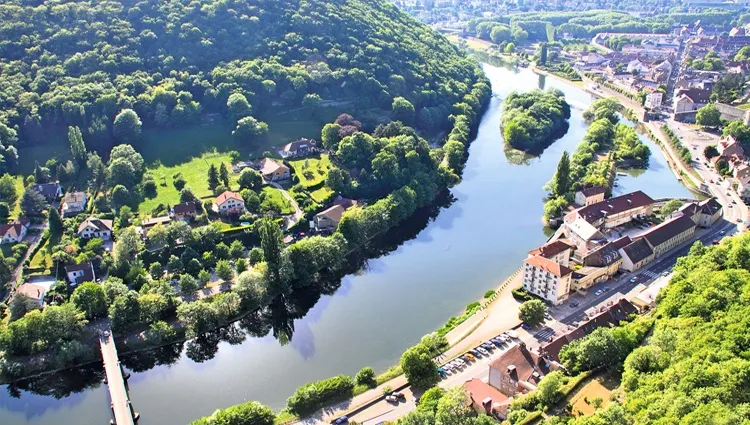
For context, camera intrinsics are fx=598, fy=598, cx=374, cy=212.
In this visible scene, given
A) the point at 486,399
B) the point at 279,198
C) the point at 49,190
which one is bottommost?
the point at 486,399

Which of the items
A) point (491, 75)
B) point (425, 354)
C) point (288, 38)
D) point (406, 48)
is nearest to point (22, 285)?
point (425, 354)

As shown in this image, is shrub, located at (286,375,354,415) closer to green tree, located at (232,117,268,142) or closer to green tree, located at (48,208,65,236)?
green tree, located at (48,208,65,236)

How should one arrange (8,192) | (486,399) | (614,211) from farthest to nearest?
(8,192), (614,211), (486,399)

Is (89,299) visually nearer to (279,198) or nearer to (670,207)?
(279,198)

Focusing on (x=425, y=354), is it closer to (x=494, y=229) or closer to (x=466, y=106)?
(x=494, y=229)

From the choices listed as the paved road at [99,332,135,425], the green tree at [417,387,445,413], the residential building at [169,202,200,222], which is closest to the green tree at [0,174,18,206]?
the residential building at [169,202,200,222]

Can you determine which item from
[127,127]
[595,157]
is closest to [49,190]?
[127,127]
